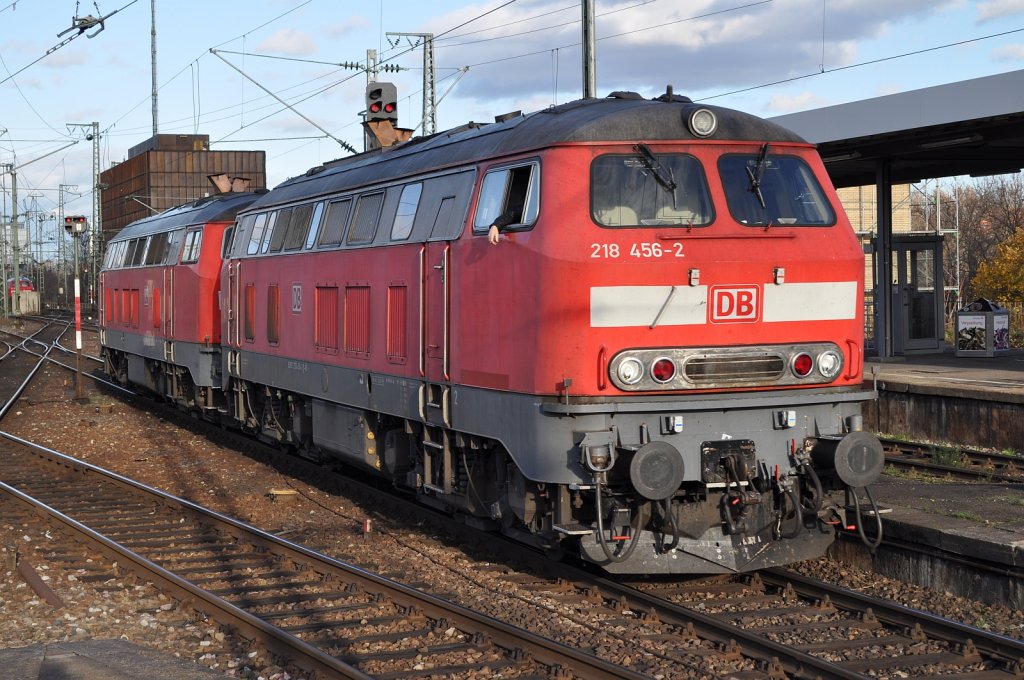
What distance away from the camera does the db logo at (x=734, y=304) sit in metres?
8.62

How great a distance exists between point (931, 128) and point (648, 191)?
12212 millimetres

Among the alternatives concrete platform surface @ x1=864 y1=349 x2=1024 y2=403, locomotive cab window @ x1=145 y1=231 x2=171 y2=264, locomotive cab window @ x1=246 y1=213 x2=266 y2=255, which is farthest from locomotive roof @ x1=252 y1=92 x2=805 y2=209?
locomotive cab window @ x1=145 y1=231 x2=171 y2=264

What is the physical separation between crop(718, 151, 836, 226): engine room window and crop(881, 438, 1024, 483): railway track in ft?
18.3

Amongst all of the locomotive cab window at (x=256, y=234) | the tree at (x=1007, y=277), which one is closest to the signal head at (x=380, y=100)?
the locomotive cab window at (x=256, y=234)

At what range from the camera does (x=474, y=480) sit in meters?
10.1

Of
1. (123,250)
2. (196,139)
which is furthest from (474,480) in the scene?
(196,139)

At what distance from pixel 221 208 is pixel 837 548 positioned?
513 inches

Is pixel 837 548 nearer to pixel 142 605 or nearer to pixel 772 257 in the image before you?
pixel 772 257

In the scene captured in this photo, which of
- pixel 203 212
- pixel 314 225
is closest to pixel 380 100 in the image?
pixel 203 212

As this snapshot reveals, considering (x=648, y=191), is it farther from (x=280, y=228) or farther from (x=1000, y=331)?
(x=1000, y=331)

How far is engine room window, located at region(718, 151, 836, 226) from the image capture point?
29.3 feet

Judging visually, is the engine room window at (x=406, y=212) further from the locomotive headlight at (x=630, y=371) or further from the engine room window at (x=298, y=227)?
the locomotive headlight at (x=630, y=371)

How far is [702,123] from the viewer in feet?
29.4

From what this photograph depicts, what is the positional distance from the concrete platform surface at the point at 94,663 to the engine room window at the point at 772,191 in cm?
516
